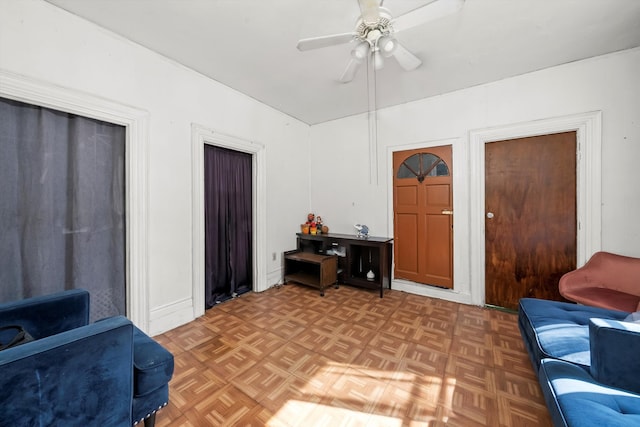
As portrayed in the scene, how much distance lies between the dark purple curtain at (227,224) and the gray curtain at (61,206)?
0.88 meters

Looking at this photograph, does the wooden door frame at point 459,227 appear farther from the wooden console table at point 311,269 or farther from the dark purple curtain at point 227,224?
the dark purple curtain at point 227,224

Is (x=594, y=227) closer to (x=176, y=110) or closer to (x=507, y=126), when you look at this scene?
(x=507, y=126)

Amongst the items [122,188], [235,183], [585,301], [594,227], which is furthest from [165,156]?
[594,227]

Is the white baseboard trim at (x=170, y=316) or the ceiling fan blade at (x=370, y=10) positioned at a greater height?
the ceiling fan blade at (x=370, y=10)

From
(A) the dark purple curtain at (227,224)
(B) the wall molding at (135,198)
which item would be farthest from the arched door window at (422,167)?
(B) the wall molding at (135,198)

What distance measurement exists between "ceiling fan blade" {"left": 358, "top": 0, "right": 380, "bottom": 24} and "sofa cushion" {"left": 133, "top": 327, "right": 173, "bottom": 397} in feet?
7.43

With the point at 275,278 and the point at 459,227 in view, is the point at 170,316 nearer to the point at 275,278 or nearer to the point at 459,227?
the point at 275,278

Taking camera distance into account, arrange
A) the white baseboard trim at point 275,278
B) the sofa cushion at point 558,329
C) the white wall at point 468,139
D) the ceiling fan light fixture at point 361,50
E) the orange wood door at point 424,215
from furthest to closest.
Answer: the white baseboard trim at point 275,278
the orange wood door at point 424,215
the white wall at point 468,139
the ceiling fan light fixture at point 361,50
the sofa cushion at point 558,329

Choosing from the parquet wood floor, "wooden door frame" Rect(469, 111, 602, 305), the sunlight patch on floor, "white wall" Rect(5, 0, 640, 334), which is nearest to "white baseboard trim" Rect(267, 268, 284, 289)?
"white wall" Rect(5, 0, 640, 334)

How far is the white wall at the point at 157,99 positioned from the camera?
1.71 metres

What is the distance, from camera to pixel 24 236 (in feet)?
5.68

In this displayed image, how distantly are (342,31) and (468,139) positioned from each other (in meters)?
1.99

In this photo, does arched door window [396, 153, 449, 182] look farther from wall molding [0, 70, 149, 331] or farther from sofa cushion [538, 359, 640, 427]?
wall molding [0, 70, 149, 331]

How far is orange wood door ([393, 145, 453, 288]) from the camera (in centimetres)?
316
